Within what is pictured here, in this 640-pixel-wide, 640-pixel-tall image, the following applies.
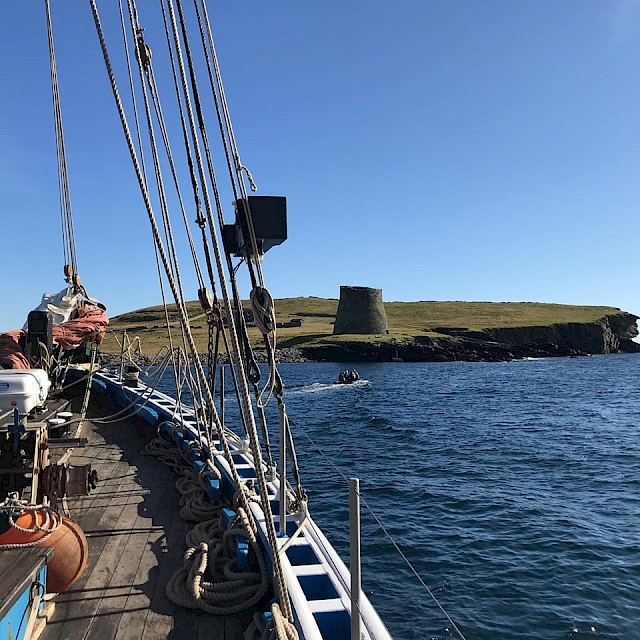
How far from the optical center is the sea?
8852 mm

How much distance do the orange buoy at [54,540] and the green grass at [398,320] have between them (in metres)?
82.0

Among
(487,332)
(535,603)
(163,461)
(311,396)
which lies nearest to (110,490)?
Answer: (163,461)

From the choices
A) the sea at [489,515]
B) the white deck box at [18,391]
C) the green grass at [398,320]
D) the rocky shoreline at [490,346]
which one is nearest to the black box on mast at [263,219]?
the sea at [489,515]

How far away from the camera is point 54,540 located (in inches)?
198

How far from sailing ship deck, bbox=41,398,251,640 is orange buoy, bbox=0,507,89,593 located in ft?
0.79

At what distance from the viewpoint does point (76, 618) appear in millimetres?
4832

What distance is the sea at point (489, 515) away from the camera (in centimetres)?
885

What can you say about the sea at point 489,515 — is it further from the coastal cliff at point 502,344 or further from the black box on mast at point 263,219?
the coastal cliff at point 502,344

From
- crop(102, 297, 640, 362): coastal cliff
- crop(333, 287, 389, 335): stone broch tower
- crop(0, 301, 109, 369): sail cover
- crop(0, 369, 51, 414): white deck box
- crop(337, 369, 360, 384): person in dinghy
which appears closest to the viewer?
crop(0, 369, 51, 414): white deck box

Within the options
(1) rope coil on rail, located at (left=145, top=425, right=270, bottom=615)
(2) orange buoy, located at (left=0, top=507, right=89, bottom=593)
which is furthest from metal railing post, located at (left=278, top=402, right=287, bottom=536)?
(2) orange buoy, located at (left=0, top=507, right=89, bottom=593)

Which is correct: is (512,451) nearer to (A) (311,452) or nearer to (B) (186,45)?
(A) (311,452)

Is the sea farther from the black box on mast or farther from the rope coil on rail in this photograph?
the black box on mast

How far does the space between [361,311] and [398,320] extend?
126ft

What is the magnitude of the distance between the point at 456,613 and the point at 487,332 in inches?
4207
